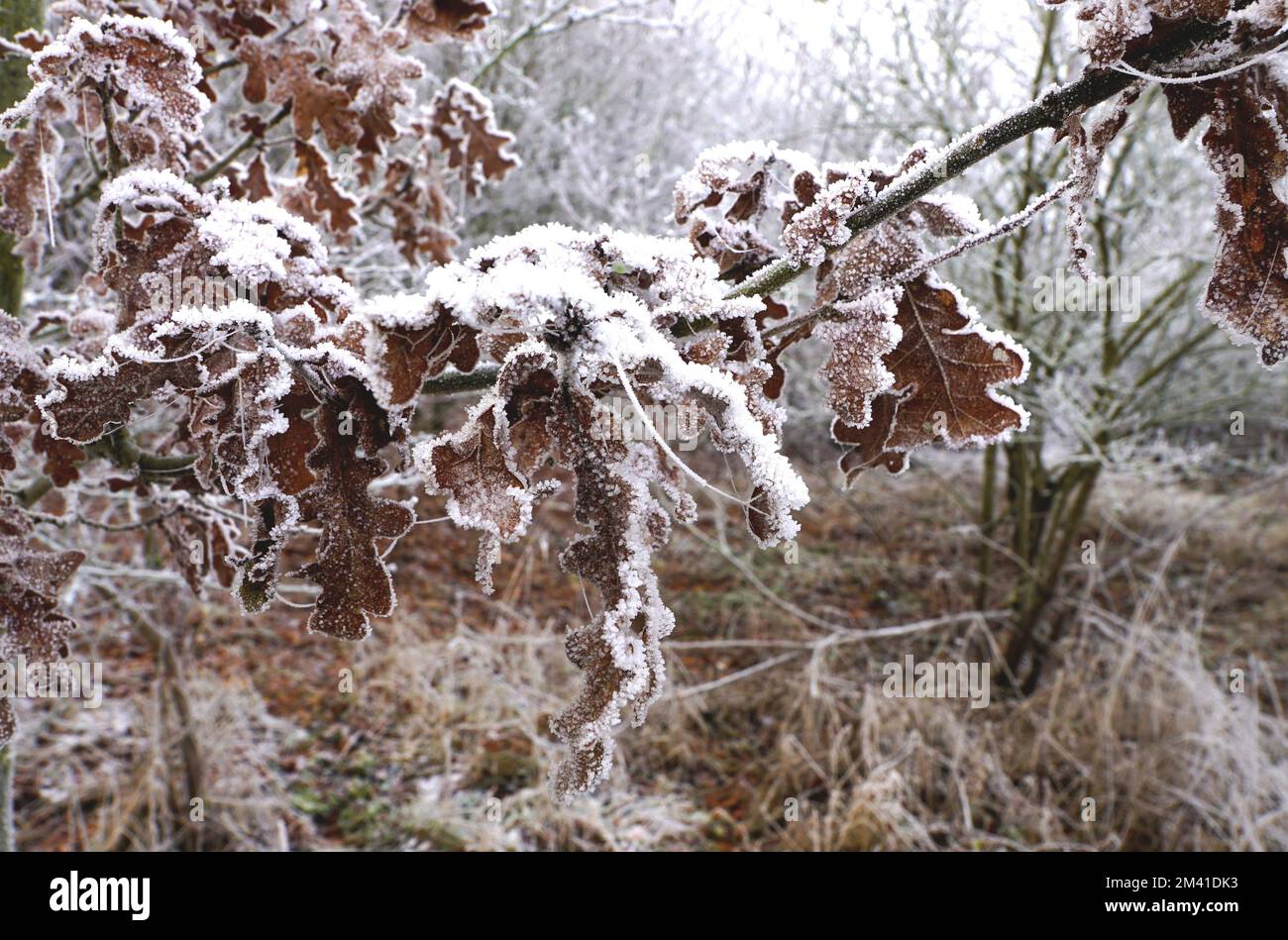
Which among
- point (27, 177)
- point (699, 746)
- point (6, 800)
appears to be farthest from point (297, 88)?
point (699, 746)

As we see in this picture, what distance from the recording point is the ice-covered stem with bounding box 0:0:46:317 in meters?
1.47

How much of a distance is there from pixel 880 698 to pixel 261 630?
4.09m

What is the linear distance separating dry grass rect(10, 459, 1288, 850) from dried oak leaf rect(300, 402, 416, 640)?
3256 mm

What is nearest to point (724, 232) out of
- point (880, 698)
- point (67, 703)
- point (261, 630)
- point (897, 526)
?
point (880, 698)

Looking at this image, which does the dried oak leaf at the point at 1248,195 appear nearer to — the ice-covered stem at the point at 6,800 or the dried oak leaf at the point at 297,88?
the dried oak leaf at the point at 297,88

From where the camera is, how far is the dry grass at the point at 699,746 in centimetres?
374

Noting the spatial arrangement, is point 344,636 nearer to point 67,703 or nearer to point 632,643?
point 632,643

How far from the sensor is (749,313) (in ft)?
2.86

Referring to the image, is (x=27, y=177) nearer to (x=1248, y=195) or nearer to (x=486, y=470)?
(x=486, y=470)

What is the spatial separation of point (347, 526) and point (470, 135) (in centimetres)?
148

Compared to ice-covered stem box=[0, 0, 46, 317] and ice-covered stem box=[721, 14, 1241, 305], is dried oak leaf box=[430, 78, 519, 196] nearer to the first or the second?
ice-covered stem box=[0, 0, 46, 317]

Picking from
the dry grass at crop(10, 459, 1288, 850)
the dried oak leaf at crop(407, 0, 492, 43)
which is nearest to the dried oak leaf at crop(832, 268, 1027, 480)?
the dried oak leaf at crop(407, 0, 492, 43)

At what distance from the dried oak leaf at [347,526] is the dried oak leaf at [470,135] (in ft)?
4.62

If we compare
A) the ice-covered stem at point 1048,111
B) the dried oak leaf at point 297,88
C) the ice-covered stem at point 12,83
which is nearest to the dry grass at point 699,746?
the ice-covered stem at point 12,83
